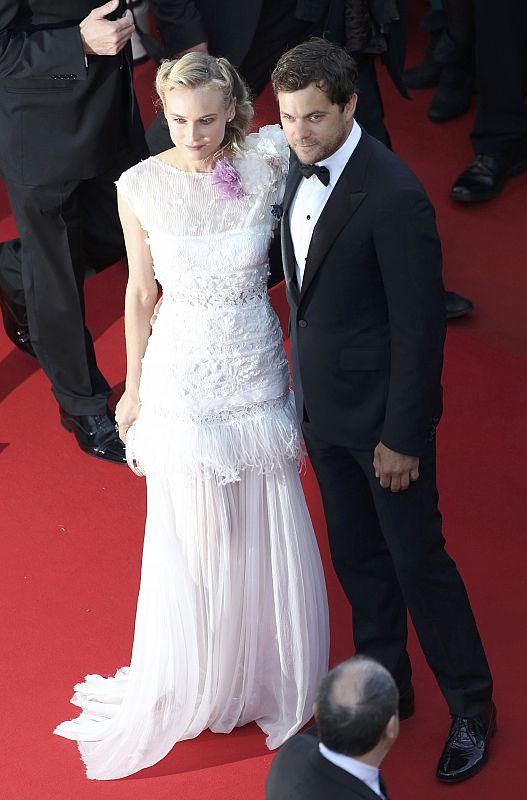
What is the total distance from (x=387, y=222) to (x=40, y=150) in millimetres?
1602

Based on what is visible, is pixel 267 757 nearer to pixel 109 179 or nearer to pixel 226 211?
pixel 226 211

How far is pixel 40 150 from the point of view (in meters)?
3.69

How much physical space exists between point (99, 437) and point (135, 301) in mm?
1315

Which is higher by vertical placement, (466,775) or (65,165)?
(65,165)

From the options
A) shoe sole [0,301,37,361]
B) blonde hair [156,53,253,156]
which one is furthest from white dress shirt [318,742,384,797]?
shoe sole [0,301,37,361]

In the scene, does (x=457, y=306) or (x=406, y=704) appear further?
(x=457, y=306)

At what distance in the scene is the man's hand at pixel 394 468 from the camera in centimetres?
257

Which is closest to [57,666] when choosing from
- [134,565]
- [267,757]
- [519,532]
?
[134,565]

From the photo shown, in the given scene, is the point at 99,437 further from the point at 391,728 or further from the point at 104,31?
the point at 391,728

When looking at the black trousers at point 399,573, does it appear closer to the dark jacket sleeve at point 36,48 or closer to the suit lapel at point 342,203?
the suit lapel at point 342,203

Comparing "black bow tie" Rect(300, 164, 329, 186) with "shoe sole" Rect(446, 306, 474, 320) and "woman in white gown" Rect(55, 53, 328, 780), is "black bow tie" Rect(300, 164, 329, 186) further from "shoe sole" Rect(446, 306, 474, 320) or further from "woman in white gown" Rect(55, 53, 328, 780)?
"shoe sole" Rect(446, 306, 474, 320)

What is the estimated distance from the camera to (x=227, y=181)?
2.67m

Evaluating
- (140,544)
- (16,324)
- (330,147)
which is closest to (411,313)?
(330,147)
